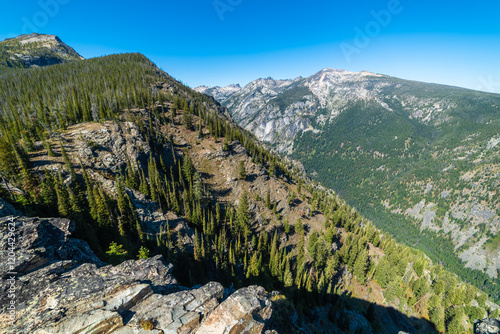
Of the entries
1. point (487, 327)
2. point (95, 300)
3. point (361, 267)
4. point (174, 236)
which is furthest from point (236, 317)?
point (487, 327)

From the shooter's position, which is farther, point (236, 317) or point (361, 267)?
point (361, 267)

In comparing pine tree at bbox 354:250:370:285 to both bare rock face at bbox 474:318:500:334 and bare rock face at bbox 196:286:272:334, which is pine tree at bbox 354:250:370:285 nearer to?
bare rock face at bbox 474:318:500:334

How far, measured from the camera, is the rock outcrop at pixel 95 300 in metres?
15.6

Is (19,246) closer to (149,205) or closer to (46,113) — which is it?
(149,205)

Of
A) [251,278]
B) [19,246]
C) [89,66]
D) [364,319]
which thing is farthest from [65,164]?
[89,66]

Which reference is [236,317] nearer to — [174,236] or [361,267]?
[174,236]

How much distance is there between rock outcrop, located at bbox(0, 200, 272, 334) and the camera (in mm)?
15633

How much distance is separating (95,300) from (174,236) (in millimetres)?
49759

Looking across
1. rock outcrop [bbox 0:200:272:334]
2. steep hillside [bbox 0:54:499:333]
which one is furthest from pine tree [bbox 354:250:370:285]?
rock outcrop [bbox 0:200:272:334]

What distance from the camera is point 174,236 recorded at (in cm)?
→ 6494

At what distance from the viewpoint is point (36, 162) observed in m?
57.2

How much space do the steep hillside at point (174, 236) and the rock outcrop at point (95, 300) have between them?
5.8 inches

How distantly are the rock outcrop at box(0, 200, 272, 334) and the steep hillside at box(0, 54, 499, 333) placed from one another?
0.15 meters

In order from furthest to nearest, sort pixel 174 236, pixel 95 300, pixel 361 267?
pixel 361 267
pixel 174 236
pixel 95 300
